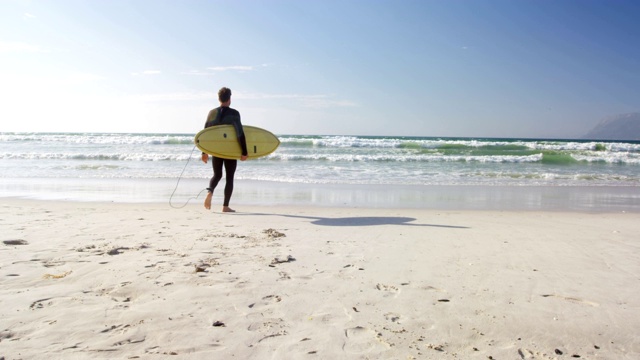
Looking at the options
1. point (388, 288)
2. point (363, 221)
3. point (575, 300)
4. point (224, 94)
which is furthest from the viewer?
point (224, 94)

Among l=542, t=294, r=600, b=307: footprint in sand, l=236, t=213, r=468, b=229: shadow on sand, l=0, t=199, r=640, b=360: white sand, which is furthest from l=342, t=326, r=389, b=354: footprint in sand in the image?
l=236, t=213, r=468, b=229: shadow on sand

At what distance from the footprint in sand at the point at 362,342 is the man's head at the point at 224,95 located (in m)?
5.19

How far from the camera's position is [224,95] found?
22.9ft

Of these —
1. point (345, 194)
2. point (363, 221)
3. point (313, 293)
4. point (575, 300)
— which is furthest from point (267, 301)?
point (345, 194)

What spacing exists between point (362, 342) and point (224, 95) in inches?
211

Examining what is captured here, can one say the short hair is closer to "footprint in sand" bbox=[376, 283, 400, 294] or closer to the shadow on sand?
the shadow on sand

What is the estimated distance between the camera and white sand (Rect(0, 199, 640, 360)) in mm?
2242

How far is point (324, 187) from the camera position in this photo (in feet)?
35.8

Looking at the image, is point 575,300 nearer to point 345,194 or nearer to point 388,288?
point 388,288

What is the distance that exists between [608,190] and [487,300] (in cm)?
1037

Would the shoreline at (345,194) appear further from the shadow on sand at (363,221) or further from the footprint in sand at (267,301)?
Answer: the footprint in sand at (267,301)

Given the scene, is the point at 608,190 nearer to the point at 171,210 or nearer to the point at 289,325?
the point at 171,210

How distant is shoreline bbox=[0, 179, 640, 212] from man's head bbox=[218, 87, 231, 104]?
6.34ft

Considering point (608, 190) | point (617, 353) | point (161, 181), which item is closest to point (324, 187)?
point (161, 181)
